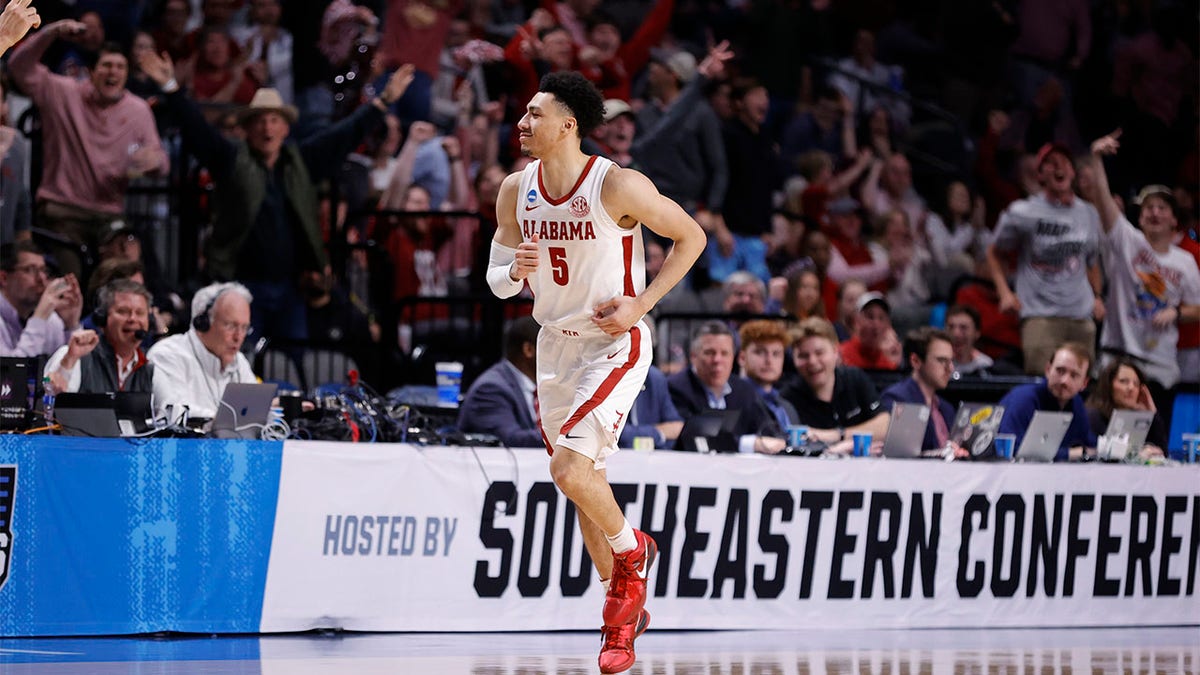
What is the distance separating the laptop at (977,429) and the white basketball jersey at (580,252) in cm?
361

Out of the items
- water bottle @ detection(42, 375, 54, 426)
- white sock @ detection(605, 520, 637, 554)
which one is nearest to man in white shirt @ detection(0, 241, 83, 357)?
water bottle @ detection(42, 375, 54, 426)

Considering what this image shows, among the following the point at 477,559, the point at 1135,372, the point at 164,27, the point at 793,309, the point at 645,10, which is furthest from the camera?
the point at 645,10

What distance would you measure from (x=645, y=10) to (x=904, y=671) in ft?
34.7

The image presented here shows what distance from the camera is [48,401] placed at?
25.4 feet

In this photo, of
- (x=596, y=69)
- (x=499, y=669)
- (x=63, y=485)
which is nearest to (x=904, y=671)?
(x=499, y=669)

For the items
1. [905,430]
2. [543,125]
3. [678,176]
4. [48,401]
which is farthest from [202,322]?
[678,176]

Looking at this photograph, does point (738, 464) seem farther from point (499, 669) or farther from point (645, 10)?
point (645, 10)

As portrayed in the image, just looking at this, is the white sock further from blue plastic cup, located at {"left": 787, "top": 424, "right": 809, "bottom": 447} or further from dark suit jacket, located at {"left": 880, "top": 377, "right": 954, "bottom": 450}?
dark suit jacket, located at {"left": 880, "top": 377, "right": 954, "bottom": 450}

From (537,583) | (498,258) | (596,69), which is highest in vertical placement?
(596,69)

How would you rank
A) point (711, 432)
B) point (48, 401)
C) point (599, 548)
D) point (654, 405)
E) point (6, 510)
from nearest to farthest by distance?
point (599, 548) < point (6, 510) < point (48, 401) < point (711, 432) < point (654, 405)

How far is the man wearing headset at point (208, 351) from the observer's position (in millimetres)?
8766

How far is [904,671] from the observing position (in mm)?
7066

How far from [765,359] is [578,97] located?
418 centimetres

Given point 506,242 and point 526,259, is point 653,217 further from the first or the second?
point 506,242
